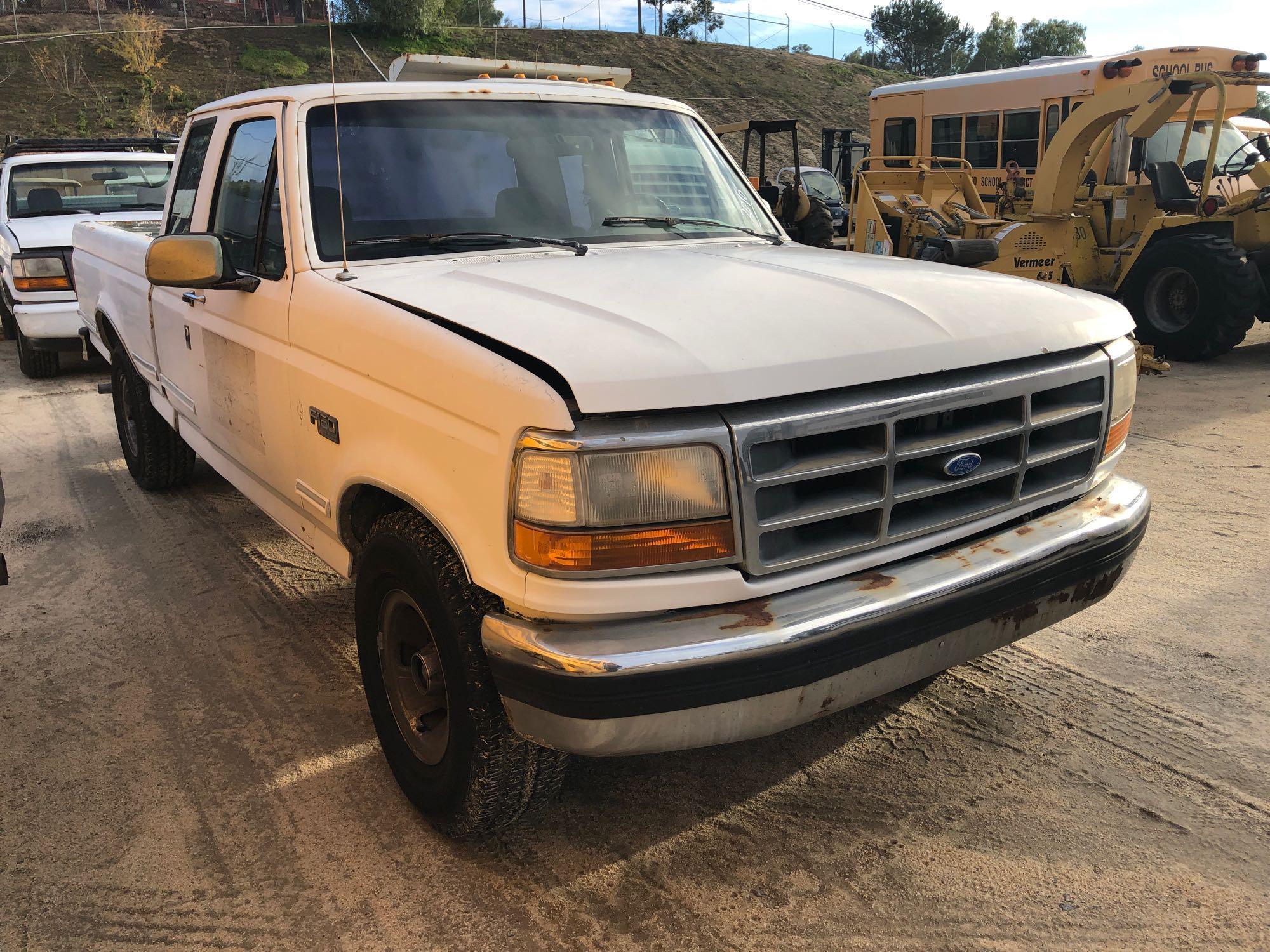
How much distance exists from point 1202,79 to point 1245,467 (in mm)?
5129

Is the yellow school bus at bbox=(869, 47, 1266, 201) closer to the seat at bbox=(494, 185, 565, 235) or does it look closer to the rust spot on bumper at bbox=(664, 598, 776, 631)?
the seat at bbox=(494, 185, 565, 235)

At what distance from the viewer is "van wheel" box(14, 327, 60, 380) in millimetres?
9078

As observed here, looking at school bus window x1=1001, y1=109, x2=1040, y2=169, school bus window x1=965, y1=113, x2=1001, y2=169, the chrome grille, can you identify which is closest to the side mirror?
the chrome grille

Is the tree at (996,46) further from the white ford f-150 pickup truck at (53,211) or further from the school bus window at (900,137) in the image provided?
the white ford f-150 pickup truck at (53,211)

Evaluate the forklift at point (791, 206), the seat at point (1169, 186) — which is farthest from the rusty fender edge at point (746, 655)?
the seat at point (1169, 186)

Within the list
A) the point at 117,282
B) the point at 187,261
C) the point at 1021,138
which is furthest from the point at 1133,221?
the point at 187,261

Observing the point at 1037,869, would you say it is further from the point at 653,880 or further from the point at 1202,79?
the point at 1202,79

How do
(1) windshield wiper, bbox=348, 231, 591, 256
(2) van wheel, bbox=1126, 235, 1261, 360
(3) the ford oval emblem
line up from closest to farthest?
1. (3) the ford oval emblem
2. (1) windshield wiper, bbox=348, 231, 591, 256
3. (2) van wheel, bbox=1126, 235, 1261, 360

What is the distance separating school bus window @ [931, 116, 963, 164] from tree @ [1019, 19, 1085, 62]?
5184cm

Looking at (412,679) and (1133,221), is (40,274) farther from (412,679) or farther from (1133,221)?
(1133,221)

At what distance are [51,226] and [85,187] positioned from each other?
0.99 meters

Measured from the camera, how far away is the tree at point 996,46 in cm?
6066

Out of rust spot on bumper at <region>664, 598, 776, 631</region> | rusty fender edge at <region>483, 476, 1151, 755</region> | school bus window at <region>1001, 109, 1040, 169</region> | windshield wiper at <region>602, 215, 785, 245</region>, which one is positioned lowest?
rusty fender edge at <region>483, 476, 1151, 755</region>

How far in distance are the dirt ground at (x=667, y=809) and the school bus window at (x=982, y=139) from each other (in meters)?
12.8
